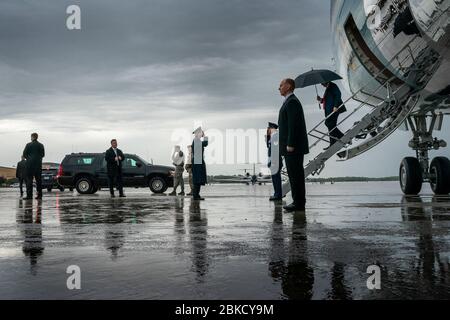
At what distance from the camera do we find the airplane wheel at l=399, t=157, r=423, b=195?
14664 millimetres

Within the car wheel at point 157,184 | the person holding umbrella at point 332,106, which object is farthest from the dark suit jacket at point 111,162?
the person holding umbrella at point 332,106

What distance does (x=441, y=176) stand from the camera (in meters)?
14.3

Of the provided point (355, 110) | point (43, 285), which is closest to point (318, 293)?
point (43, 285)

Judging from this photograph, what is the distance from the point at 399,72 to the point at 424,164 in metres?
4.12

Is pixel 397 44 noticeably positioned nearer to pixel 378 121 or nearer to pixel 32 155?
pixel 378 121

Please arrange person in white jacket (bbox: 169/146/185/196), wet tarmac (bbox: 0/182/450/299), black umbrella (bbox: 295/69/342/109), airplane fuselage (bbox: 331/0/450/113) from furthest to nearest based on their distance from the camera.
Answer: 1. person in white jacket (bbox: 169/146/185/196)
2. black umbrella (bbox: 295/69/342/109)
3. airplane fuselage (bbox: 331/0/450/113)
4. wet tarmac (bbox: 0/182/450/299)

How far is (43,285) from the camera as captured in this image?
2693 millimetres

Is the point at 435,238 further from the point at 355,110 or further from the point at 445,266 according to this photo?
the point at 355,110

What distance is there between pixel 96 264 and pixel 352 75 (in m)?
12.1

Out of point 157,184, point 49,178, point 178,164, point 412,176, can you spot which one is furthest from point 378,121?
point 49,178

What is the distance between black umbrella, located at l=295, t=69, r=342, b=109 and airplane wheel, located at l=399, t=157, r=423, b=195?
393 cm

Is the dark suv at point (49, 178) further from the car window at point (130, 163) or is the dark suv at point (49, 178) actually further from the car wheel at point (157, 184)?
the car wheel at point (157, 184)

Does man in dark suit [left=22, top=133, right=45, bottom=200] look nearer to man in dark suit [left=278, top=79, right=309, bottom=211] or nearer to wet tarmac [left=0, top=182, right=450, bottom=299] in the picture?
wet tarmac [left=0, top=182, right=450, bottom=299]

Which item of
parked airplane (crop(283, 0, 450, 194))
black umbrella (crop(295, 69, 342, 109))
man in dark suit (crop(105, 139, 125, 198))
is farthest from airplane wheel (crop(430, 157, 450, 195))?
man in dark suit (crop(105, 139, 125, 198))
